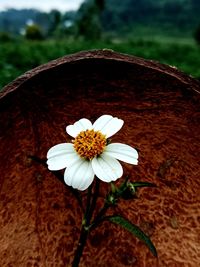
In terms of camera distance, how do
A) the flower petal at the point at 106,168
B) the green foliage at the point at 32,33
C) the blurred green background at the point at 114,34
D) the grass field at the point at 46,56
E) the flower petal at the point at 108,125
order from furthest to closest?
the green foliage at the point at 32,33 → the blurred green background at the point at 114,34 → the grass field at the point at 46,56 → the flower petal at the point at 108,125 → the flower petal at the point at 106,168

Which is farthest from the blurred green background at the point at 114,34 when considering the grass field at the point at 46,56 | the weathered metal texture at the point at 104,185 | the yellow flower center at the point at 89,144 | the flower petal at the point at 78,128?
the yellow flower center at the point at 89,144

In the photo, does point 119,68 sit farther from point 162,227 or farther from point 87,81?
point 162,227

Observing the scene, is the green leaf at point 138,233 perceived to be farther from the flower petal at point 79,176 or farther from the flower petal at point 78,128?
the flower petal at point 78,128

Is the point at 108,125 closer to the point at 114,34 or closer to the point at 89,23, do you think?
the point at 89,23

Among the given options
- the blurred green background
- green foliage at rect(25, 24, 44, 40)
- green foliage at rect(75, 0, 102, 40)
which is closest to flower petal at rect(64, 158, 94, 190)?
the blurred green background

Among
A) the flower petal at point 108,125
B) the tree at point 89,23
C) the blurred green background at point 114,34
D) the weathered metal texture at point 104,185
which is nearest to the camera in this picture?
the flower petal at point 108,125

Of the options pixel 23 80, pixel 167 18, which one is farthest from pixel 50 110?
pixel 167 18
